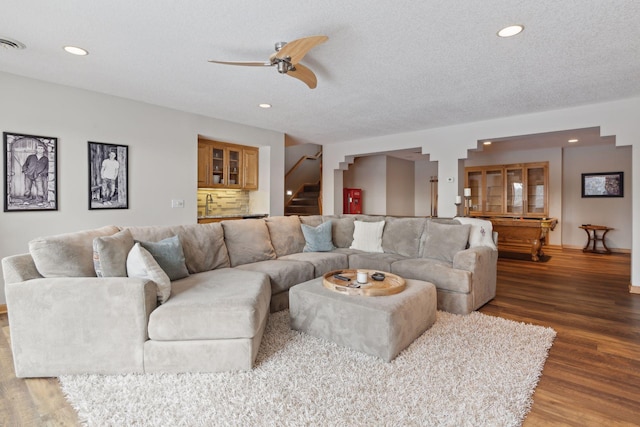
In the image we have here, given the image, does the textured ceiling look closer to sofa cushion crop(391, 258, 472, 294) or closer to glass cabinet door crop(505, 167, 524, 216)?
sofa cushion crop(391, 258, 472, 294)

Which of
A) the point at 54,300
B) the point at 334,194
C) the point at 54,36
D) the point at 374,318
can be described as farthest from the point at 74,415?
the point at 334,194

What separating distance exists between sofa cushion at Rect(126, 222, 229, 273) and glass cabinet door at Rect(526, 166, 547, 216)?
777cm

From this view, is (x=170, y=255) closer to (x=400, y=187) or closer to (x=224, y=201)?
(x=224, y=201)

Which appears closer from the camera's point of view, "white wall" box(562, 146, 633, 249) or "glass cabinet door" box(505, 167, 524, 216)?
"white wall" box(562, 146, 633, 249)

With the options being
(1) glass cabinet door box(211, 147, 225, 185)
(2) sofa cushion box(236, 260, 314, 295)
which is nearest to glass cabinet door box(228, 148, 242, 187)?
(1) glass cabinet door box(211, 147, 225, 185)

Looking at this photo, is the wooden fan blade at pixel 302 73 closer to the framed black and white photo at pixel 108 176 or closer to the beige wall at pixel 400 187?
the framed black and white photo at pixel 108 176

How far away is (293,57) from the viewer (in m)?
2.49

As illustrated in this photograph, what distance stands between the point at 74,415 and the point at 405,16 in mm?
3123

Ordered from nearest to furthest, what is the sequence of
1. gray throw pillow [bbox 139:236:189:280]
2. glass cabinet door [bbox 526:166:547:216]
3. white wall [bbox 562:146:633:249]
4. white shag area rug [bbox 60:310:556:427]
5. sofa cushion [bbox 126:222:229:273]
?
1. white shag area rug [bbox 60:310:556:427]
2. gray throw pillow [bbox 139:236:189:280]
3. sofa cushion [bbox 126:222:229:273]
4. white wall [bbox 562:146:633:249]
5. glass cabinet door [bbox 526:166:547:216]

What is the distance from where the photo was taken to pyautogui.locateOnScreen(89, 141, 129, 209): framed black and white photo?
3945 millimetres

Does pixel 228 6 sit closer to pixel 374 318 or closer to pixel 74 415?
pixel 374 318

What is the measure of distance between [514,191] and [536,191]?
47 cm

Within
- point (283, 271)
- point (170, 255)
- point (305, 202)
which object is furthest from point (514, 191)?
point (170, 255)

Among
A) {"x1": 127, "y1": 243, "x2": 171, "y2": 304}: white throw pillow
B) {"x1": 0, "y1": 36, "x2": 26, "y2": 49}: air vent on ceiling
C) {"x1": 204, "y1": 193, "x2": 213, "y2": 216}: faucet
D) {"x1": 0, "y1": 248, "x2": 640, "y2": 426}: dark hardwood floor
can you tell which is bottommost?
{"x1": 0, "y1": 248, "x2": 640, "y2": 426}: dark hardwood floor
